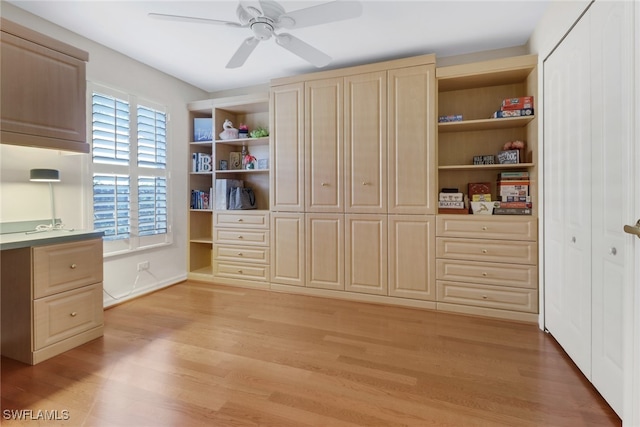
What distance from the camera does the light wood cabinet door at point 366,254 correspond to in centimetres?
300

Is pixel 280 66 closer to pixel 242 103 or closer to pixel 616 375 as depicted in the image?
pixel 242 103

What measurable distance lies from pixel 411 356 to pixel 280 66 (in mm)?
3115

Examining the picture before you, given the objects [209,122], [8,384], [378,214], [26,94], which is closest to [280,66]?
[209,122]

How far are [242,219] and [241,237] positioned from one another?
0.22m

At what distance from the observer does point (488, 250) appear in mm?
2662

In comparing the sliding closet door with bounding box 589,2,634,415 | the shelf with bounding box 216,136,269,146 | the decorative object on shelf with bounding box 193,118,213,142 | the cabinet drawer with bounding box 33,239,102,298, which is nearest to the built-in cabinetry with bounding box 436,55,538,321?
the sliding closet door with bounding box 589,2,634,415

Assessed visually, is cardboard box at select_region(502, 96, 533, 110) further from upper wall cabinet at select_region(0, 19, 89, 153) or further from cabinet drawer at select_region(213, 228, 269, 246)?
upper wall cabinet at select_region(0, 19, 89, 153)

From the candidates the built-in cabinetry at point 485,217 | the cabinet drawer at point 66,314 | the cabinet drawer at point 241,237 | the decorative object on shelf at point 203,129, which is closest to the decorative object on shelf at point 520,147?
the built-in cabinetry at point 485,217

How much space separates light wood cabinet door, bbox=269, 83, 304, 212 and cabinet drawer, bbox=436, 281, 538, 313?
5.52ft

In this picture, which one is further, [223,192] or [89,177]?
[223,192]

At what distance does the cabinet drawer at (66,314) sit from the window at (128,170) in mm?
675

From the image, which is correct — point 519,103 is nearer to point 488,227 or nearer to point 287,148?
point 488,227

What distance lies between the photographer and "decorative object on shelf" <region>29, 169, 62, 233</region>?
2232mm

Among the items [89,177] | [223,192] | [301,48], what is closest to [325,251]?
[223,192]
